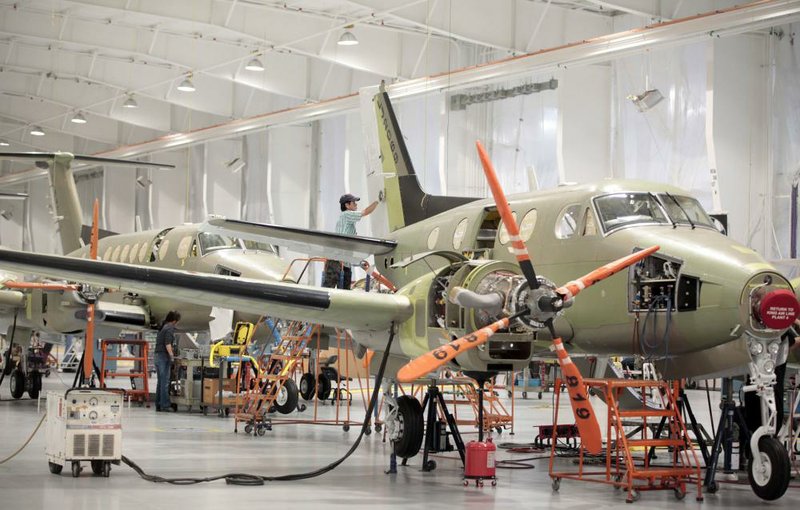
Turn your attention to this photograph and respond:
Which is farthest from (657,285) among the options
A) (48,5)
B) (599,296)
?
(48,5)

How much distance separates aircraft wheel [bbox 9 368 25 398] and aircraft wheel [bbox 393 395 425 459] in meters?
12.3

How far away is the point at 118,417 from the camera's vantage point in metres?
10.2

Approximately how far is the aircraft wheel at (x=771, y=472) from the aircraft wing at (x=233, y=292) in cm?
382

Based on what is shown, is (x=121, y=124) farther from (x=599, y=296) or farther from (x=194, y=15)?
(x=599, y=296)

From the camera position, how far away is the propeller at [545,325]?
939cm

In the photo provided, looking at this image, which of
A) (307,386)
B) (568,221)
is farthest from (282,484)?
(307,386)

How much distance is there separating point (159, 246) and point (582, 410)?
1321 centimetres

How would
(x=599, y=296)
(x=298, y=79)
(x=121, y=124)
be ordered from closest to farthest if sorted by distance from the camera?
(x=599, y=296), (x=298, y=79), (x=121, y=124)

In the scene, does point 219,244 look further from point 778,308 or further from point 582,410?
point 778,308

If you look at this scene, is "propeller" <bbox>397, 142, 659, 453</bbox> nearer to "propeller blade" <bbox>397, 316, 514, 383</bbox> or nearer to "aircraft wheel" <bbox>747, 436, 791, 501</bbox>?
"propeller blade" <bbox>397, 316, 514, 383</bbox>

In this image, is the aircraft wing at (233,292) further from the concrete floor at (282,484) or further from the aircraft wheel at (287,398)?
the aircraft wheel at (287,398)

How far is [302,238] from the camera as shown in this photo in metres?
13.7

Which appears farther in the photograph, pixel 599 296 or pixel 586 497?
pixel 599 296

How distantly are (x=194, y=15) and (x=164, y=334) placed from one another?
9962mm
